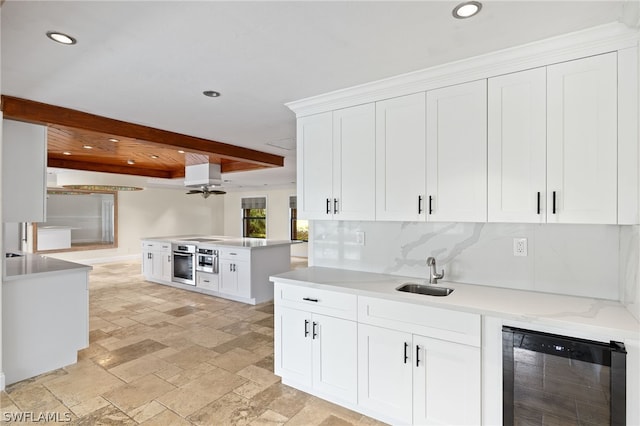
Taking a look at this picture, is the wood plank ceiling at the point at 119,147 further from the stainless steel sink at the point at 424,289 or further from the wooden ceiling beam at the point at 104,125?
the stainless steel sink at the point at 424,289

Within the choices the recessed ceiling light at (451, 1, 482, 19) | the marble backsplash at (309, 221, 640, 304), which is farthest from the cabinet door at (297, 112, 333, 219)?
the recessed ceiling light at (451, 1, 482, 19)

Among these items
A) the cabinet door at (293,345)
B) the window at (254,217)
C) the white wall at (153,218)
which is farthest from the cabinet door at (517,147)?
the white wall at (153,218)

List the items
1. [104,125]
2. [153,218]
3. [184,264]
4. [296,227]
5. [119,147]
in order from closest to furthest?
[104,125], [119,147], [184,264], [153,218], [296,227]

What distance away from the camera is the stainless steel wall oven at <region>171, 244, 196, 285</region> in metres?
6.23

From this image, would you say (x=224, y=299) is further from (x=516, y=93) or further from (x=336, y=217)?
(x=516, y=93)

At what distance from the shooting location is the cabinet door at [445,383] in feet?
6.49

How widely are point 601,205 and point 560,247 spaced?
1.46ft

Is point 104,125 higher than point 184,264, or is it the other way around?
point 104,125

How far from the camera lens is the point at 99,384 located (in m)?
2.88

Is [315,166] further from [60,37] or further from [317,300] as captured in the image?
[60,37]

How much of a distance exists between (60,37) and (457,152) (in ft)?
8.40

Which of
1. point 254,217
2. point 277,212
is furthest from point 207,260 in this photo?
point 254,217

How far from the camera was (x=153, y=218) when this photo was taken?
35.7 feet

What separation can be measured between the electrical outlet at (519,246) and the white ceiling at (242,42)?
1.31 m
